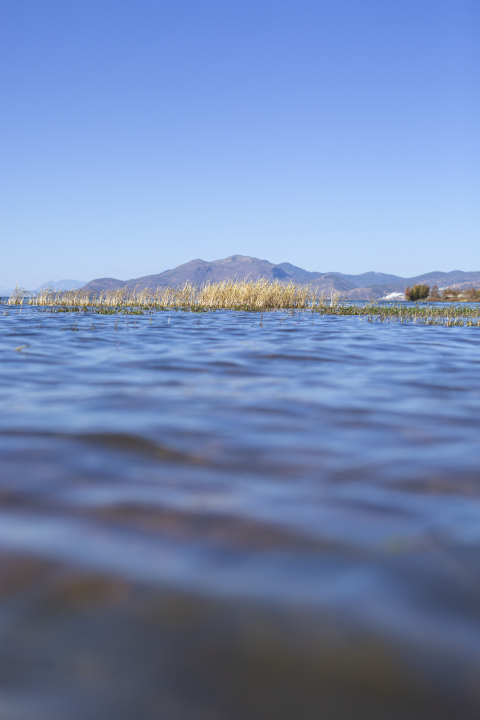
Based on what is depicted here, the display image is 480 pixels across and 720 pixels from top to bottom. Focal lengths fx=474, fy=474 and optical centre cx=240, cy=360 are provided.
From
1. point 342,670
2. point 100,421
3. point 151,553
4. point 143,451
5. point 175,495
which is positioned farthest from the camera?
point 100,421

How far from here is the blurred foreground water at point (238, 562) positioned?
120cm

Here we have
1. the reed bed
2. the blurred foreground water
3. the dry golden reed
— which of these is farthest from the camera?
the dry golden reed

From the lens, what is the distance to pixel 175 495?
2.29m

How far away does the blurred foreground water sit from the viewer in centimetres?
120

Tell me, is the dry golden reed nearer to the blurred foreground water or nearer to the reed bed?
the reed bed

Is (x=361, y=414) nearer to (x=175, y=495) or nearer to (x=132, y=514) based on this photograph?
(x=175, y=495)

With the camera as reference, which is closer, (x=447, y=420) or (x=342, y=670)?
(x=342, y=670)

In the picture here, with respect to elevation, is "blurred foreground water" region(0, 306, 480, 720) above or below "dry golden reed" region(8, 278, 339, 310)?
below

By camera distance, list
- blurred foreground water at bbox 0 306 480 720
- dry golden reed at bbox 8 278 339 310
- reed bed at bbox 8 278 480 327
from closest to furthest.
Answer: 1. blurred foreground water at bbox 0 306 480 720
2. reed bed at bbox 8 278 480 327
3. dry golden reed at bbox 8 278 339 310

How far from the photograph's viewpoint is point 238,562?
1729 millimetres

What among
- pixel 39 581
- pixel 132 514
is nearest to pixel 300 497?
pixel 132 514

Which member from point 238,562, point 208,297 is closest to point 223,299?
point 208,297

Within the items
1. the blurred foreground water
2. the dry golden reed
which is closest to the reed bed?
the dry golden reed

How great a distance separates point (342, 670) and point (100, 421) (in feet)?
8.58
